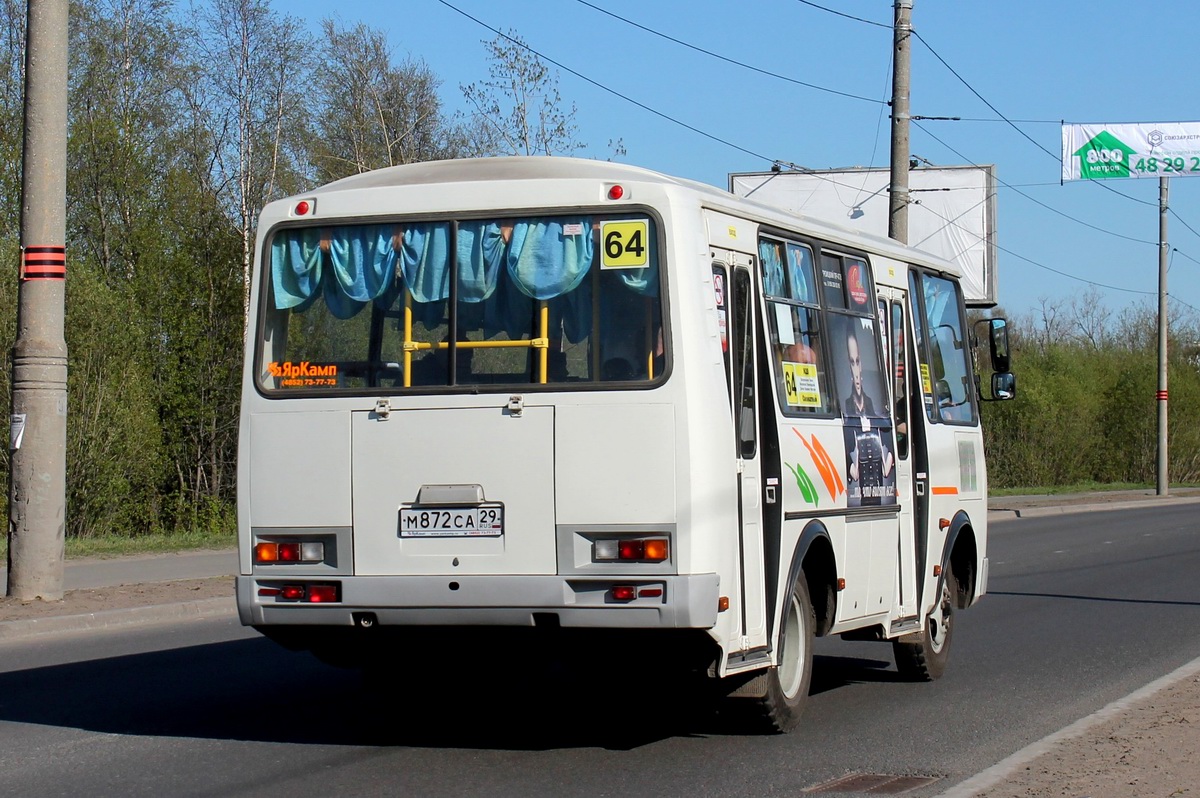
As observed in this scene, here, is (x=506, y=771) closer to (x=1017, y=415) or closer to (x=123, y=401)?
(x=123, y=401)

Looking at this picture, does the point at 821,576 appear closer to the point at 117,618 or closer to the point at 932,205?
the point at 117,618

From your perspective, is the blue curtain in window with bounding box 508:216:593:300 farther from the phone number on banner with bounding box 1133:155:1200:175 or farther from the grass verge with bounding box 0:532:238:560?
the phone number on banner with bounding box 1133:155:1200:175

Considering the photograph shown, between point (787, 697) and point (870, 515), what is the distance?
1472mm

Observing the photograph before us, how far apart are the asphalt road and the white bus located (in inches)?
21.2

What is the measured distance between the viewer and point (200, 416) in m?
38.0

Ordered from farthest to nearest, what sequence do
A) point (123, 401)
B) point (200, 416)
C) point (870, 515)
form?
point (200, 416)
point (123, 401)
point (870, 515)

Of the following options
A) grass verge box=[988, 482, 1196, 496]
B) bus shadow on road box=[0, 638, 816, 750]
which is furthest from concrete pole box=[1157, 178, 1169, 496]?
bus shadow on road box=[0, 638, 816, 750]

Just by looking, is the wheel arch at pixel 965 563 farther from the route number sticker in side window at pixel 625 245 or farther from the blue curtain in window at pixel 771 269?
the route number sticker in side window at pixel 625 245

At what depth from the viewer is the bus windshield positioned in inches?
295

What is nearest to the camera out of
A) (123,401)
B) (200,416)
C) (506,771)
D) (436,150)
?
(506,771)

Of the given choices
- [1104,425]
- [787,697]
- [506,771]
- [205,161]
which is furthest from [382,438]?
[1104,425]

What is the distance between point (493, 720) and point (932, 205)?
35.4 meters

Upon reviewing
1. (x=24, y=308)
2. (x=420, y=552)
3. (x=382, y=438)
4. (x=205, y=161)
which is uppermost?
(x=205, y=161)

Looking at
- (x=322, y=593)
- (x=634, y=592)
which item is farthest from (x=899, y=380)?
(x=322, y=593)
